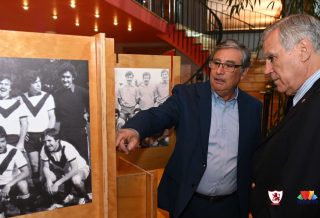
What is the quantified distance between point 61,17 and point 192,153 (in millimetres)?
5446

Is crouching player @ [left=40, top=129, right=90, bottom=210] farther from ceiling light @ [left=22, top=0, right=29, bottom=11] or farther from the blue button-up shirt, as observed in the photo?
ceiling light @ [left=22, top=0, right=29, bottom=11]

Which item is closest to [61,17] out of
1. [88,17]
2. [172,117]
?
[88,17]

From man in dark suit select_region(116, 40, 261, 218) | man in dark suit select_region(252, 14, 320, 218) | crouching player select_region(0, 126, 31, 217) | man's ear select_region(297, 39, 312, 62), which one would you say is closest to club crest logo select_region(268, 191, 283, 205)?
man in dark suit select_region(252, 14, 320, 218)

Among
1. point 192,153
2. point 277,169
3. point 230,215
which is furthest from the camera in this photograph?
point 230,215

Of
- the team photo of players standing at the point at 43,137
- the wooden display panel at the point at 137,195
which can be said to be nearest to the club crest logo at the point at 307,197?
the wooden display panel at the point at 137,195

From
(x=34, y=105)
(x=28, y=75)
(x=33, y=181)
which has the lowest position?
(x=33, y=181)

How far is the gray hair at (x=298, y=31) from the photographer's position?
3.76 feet

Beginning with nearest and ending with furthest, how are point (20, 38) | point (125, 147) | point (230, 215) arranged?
1. point (20, 38)
2. point (125, 147)
3. point (230, 215)

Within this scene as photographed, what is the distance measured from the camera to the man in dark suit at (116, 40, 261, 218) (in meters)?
1.72

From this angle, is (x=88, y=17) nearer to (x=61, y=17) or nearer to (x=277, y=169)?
(x=61, y=17)

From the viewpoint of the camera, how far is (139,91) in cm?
200

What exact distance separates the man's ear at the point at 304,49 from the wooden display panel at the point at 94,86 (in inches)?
27.6

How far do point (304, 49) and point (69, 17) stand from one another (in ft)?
19.5

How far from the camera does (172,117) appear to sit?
1753 mm
